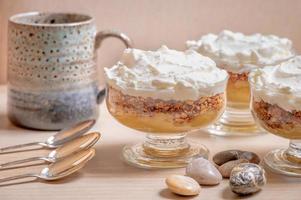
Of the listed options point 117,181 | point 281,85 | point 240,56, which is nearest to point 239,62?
point 240,56

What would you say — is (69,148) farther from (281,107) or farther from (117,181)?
(281,107)

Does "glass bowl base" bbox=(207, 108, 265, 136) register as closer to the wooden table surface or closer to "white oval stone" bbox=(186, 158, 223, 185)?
the wooden table surface

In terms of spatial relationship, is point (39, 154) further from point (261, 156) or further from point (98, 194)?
point (261, 156)

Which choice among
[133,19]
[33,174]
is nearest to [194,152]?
[33,174]

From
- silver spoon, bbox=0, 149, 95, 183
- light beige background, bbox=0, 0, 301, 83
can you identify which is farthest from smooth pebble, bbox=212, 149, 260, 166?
light beige background, bbox=0, 0, 301, 83

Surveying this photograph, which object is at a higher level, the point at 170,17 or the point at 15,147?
the point at 170,17

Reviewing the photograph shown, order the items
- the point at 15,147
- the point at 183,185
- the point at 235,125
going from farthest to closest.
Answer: the point at 235,125 < the point at 15,147 < the point at 183,185
